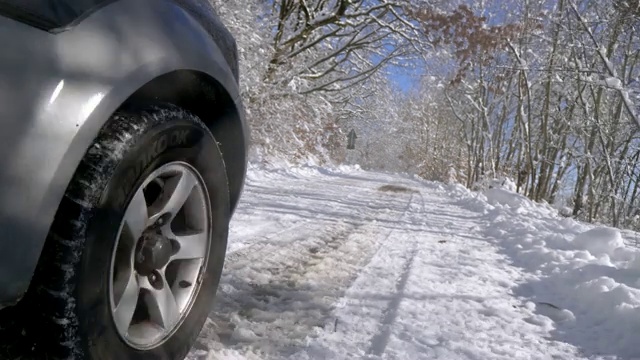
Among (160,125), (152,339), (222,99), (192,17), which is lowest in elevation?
(152,339)

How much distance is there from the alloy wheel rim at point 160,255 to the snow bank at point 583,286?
207 centimetres

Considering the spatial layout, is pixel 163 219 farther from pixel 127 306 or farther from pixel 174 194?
pixel 127 306

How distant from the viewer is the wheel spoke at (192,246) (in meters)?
1.65

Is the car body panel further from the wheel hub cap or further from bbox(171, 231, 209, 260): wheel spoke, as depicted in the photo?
bbox(171, 231, 209, 260): wheel spoke

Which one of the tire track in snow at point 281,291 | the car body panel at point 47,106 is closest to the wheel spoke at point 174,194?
the car body panel at point 47,106

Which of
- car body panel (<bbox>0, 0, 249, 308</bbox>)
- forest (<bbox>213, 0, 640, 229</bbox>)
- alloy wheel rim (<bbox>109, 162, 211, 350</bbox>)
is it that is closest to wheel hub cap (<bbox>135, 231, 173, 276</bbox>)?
alloy wheel rim (<bbox>109, 162, 211, 350</bbox>)

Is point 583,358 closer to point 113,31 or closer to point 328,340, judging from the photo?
point 328,340

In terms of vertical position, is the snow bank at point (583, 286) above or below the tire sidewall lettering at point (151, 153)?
below

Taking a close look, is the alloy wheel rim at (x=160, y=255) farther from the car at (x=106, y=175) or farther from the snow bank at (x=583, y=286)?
the snow bank at (x=583, y=286)

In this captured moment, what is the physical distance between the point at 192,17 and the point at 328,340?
5.01 feet

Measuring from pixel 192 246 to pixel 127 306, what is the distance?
36 centimetres

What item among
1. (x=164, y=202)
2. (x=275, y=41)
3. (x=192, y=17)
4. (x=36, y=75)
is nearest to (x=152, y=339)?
(x=164, y=202)

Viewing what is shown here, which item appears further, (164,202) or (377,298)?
(377,298)

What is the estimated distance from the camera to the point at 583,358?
229 centimetres
